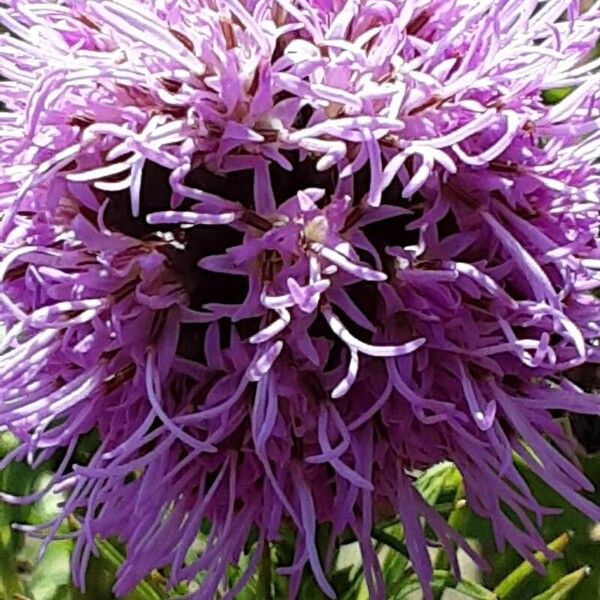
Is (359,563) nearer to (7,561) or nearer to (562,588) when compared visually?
(562,588)

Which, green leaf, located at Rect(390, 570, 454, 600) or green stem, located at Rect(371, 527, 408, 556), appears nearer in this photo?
green stem, located at Rect(371, 527, 408, 556)

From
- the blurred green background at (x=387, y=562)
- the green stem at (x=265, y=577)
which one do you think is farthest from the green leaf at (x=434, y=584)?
the green stem at (x=265, y=577)

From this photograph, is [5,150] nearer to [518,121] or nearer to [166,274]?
[166,274]

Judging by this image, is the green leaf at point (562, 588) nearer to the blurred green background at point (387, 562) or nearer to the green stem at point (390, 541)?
the blurred green background at point (387, 562)

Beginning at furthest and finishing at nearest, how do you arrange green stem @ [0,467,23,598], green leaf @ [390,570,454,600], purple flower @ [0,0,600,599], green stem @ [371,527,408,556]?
green stem @ [0,467,23,598] → green leaf @ [390,570,454,600] → green stem @ [371,527,408,556] → purple flower @ [0,0,600,599]

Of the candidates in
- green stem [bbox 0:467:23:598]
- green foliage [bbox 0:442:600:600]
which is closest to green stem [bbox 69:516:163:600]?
green foliage [bbox 0:442:600:600]

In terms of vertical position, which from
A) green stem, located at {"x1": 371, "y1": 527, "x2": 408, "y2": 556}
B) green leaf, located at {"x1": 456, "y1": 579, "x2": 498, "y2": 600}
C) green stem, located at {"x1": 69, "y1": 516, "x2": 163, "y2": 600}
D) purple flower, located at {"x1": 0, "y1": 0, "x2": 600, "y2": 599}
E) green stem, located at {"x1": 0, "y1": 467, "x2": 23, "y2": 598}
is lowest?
green stem, located at {"x1": 0, "y1": 467, "x2": 23, "y2": 598}

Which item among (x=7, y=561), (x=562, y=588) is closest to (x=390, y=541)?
(x=562, y=588)

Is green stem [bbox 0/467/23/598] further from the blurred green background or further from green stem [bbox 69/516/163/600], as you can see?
green stem [bbox 69/516/163/600]

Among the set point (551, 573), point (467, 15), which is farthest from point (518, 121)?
point (551, 573)
